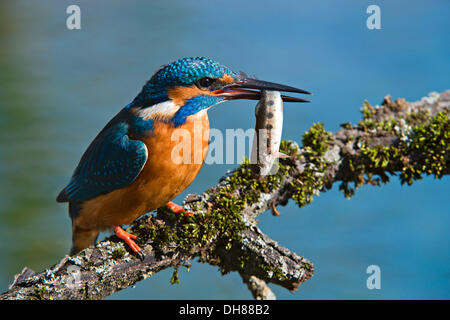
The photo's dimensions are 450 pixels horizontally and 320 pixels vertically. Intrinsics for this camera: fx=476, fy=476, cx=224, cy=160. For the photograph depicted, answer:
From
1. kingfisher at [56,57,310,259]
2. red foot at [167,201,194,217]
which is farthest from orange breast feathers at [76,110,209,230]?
red foot at [167,201,194,217]

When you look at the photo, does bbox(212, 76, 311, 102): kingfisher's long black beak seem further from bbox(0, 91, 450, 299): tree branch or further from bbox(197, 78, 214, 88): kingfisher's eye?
bbox(0, 91, 450, 299): tree branch

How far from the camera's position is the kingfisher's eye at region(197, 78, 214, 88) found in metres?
2.56

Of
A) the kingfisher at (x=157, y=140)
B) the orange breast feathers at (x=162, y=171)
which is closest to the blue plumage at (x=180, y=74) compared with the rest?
the kingfisher at (x=157, y=140)

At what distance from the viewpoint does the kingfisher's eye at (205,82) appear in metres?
2.56

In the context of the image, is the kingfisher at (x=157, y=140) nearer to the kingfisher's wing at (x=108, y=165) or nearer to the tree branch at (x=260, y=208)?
the kingfisher's wing at (x=108, y=165)

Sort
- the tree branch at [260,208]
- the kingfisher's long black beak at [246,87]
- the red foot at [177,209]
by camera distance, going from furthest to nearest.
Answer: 1. the red foot at [177,209]
2. the kingfisher's long black beak at [246,87]
3. the tree branch at [260,208]

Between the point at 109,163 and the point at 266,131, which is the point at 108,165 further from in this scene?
the point at 266,131

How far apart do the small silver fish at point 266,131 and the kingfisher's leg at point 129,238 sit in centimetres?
81

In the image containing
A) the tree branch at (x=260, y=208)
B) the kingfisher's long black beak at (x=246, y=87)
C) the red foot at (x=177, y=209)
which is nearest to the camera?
the tree branch at (x=260, y=208)

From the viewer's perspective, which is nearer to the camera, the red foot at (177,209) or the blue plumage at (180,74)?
the blue plumage at (180,74)

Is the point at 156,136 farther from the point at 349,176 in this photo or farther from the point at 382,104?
the point at 382,104

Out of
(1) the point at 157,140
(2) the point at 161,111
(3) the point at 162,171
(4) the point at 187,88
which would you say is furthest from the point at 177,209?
(4) the point at 187,88

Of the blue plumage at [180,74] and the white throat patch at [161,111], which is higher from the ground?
the blue plumage at [180,74]
